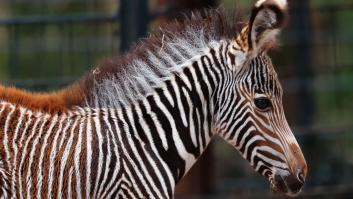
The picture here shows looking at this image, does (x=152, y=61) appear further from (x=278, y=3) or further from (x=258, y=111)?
(x=278, y=3)

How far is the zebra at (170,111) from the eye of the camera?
651cm

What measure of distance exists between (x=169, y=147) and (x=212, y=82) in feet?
1.87

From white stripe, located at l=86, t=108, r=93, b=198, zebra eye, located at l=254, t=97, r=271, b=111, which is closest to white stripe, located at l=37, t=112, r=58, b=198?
white stripe, located at l=86, t=108, r=93, b=198

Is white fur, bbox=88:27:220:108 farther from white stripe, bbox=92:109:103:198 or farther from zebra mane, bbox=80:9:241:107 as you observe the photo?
white stripe, bbox=92:109:103:198

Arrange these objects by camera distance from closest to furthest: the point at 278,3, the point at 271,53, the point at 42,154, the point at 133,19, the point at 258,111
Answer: the point at 42,154, the point at 278,3, the point at 258,111, the point at 133,19, the point at 271,53

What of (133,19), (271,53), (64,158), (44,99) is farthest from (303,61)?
(64,158)

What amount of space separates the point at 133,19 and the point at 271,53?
7.86 feet

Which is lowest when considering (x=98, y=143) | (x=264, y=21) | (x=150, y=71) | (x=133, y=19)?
(x=98, y=143)

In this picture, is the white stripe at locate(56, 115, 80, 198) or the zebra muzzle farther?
the zebra muzzle

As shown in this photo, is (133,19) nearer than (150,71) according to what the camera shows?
No

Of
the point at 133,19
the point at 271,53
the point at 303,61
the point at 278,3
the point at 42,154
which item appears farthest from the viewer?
the point at 303,61

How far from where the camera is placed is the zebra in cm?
651

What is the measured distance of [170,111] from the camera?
6812mm

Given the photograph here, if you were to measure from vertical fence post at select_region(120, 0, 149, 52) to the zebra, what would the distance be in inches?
139
